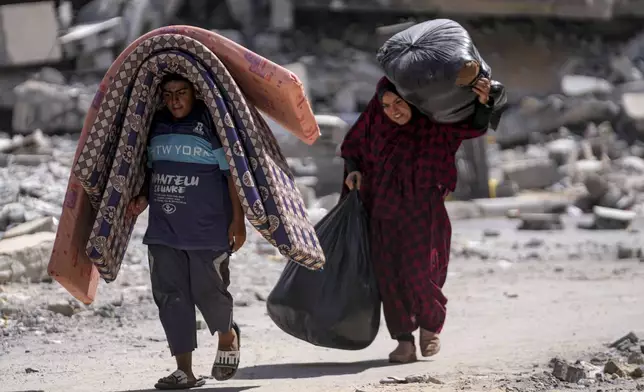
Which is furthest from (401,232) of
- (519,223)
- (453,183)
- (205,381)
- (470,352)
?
(519,223)

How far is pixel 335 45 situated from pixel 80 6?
4437mm

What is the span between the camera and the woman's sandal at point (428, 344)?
5.94m

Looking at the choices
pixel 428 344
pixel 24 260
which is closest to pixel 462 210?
pixel 24 260

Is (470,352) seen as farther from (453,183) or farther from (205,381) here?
(205,381)

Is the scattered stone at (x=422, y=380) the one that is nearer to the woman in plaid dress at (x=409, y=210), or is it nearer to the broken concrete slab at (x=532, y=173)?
the woman in plaid dress at (x=409, y=210)

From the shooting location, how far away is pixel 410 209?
5.88 m

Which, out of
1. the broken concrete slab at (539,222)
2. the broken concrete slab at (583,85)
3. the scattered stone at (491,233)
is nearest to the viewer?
the scattered stone at (491,233)

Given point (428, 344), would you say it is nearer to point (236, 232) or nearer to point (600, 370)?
point (600, 370)

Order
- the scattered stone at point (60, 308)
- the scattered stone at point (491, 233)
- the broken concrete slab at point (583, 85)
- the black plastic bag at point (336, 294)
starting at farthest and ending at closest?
the broken concrete slab at point (583, 85)
the scattered stone at point (491, 233)
the scattered stone at point (60, 308)
the black plastic bag at point (336, 294)

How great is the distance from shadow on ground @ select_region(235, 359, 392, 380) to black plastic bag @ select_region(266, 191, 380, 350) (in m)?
0.11

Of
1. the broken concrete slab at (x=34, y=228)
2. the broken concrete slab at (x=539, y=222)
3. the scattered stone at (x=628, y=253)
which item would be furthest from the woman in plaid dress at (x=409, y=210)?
the broken concrete slab at (x=539, y=222)

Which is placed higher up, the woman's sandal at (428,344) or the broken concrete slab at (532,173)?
the woman's sandal at (428,344)

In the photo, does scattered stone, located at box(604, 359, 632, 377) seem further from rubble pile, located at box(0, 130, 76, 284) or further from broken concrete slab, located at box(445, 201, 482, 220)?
broken concrete slab, located at box(445, 201, 482, 220)

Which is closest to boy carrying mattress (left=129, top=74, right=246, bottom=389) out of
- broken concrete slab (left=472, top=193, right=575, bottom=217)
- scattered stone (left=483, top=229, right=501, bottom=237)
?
scattered stone (left=483, top=229, right=501, bottom=237)
